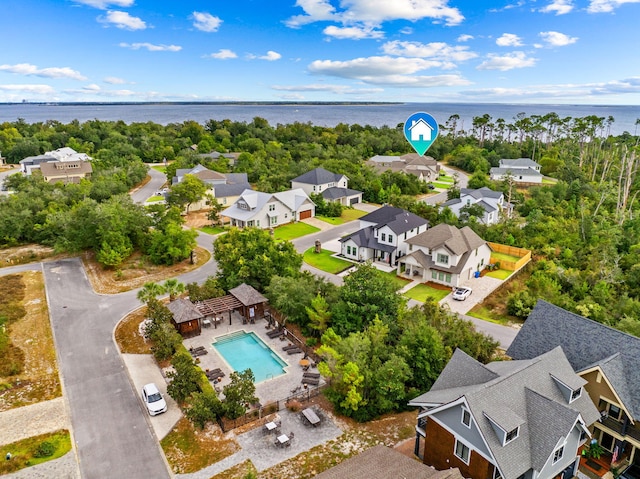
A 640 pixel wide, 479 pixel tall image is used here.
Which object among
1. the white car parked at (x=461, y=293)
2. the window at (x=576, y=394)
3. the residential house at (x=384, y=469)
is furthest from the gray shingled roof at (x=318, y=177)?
the residential house at (x=384, y=469)

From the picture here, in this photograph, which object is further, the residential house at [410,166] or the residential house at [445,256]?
the residential house at [410,166]

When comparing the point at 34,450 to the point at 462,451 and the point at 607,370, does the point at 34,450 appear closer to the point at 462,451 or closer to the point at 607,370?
the point at 462,451

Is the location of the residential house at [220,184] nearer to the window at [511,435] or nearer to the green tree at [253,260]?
the green tree at [253,260]

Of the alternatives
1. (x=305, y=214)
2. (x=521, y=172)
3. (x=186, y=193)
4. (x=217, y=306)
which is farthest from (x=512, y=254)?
(x=521, y=172)

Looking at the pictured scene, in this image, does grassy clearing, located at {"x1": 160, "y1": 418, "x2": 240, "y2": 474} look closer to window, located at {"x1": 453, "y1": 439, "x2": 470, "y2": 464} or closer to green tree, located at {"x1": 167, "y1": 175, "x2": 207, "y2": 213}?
window, located at {"x1": 453, "y1": 439, "x2": 470, "y2": 464}

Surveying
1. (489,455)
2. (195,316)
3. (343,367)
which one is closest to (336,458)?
(343,367)

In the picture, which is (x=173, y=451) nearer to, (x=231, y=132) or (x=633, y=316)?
(x=633, y=316)

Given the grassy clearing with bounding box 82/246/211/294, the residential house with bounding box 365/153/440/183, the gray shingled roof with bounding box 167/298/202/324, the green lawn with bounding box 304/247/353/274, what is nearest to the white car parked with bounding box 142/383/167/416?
the gray shingled roof with bounding box 167/298/202/324
